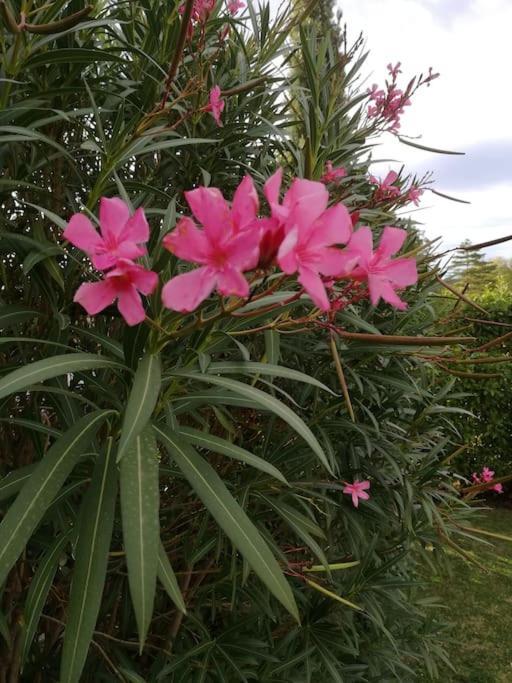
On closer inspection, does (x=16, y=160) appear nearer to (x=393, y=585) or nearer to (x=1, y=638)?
(x=1, y=638)

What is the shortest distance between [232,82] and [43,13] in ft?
2.01

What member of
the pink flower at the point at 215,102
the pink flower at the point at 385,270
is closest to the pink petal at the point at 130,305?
the pink flower at the point at 385,270

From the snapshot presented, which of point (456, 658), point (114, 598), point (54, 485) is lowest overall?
point (456, 658)

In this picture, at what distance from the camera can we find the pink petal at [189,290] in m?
0.49

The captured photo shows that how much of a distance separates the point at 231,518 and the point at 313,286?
35cm

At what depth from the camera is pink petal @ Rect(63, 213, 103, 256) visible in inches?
22.1

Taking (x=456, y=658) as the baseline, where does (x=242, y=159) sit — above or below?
above

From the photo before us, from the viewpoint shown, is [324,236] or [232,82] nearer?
[324,236]

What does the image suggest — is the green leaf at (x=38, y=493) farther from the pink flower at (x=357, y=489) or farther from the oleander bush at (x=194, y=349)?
the pink flower at (x=357, y=489)

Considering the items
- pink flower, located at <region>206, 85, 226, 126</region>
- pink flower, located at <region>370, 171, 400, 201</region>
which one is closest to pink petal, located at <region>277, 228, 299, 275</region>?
pink flower, located at <region>206, 85, 226, 126</region>

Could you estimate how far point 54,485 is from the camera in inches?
27.9

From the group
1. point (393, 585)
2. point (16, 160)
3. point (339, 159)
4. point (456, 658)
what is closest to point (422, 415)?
point (393, 585)

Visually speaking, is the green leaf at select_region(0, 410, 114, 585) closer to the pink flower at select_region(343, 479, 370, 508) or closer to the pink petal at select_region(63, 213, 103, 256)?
the pink petal at select_region(63, 213, 103, 256)

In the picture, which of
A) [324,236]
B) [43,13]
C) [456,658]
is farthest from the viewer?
[456,658]
